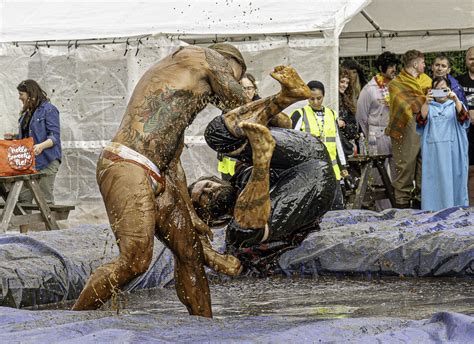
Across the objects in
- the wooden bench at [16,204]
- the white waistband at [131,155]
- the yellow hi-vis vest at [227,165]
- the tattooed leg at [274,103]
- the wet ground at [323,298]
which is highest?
the tattooed leg at [274,103]

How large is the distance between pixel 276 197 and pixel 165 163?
676 millimetres

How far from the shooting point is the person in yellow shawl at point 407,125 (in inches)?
432

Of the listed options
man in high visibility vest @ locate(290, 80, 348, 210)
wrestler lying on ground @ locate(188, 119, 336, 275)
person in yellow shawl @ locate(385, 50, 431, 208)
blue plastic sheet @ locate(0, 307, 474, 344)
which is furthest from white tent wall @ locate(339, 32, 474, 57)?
blue plastic sheet @ locate(0, 307, 474, 344)

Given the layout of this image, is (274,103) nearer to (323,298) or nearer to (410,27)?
(323,298)

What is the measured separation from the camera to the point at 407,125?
11188mm

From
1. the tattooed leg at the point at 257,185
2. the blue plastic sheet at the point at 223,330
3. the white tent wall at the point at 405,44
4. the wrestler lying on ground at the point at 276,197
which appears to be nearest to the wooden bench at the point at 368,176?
the white tent wall at the point at 405,44

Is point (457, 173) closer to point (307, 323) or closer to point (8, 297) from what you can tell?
point (8, 297)

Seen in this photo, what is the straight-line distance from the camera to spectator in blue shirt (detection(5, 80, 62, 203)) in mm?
11234

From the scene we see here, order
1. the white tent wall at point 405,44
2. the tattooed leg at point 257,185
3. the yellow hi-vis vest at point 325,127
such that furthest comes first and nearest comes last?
1. the white tent wall at point 405,44
2. the yellow hi-vis vest at point 325,127
3. the tattooed leg at point 257,185

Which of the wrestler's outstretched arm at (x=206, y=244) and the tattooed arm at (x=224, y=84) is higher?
the tattooed arm at (x=224, y=84)

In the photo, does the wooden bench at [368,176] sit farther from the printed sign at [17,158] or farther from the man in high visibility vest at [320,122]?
the printed sign at [17,158]

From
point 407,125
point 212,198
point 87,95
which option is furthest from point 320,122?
point 212,198

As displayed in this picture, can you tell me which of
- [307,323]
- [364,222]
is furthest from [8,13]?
[307,323]

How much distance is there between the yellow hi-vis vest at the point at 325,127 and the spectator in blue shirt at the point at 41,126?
2823mm
